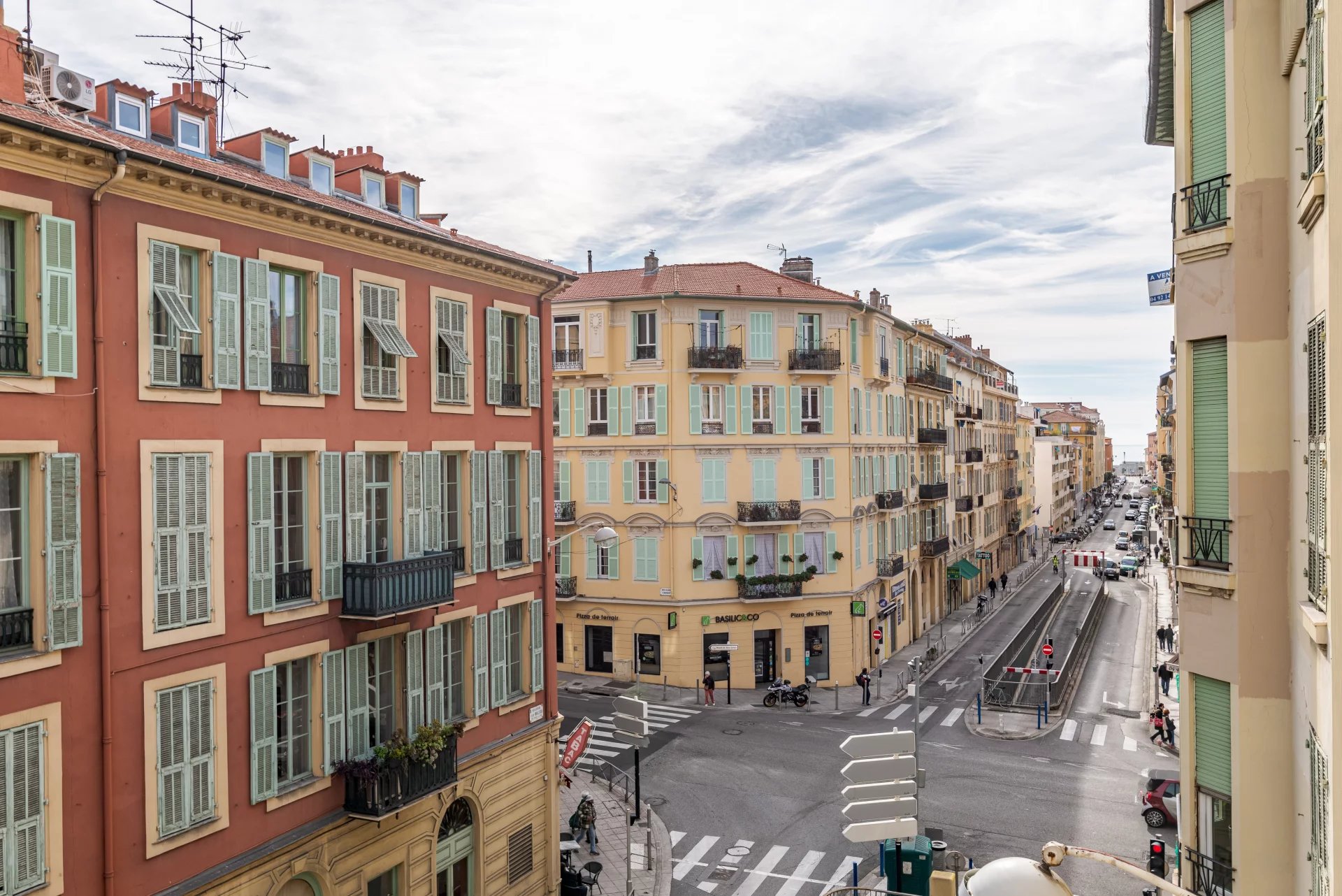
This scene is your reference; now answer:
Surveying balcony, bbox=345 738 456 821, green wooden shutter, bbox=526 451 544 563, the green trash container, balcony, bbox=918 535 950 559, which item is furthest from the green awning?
balcony, bbox=345 738 456 821

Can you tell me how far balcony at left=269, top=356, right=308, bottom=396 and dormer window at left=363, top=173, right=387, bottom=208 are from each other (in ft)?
23.3

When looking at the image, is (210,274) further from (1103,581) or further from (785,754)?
(1103,581)

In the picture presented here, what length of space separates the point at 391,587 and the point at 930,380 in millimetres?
44753

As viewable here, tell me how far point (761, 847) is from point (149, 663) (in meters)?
16.6

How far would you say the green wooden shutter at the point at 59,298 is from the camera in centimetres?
1225

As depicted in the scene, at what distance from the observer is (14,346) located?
12.1 meters

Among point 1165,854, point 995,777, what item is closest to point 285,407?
point 1165,854

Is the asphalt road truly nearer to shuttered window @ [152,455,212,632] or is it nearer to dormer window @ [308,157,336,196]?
shuttered window @ [152,455,212,632]

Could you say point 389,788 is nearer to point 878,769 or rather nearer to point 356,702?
point 356,702

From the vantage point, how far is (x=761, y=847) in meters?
24.3

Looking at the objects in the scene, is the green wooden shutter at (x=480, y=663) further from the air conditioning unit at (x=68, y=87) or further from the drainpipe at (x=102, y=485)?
the air conditioning unit at (x=68, y=87)

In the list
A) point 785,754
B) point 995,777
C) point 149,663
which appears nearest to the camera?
point 149,663

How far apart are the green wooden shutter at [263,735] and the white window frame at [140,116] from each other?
10.2 m

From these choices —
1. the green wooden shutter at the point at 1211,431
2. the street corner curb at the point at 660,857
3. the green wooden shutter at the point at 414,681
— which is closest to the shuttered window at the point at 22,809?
the green wooden shutter at the point at 414,681
